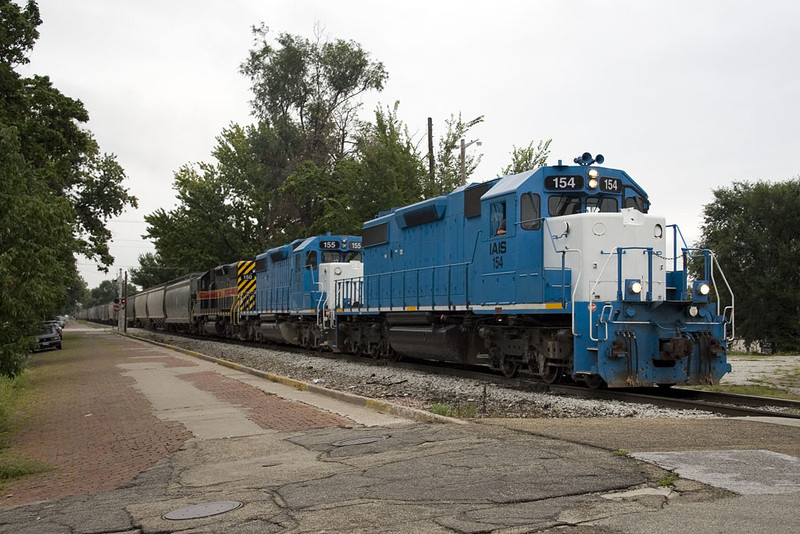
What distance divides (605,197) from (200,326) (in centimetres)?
3229

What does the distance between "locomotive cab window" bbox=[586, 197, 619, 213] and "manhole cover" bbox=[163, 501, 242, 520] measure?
910 cm

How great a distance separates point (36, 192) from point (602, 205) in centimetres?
1052

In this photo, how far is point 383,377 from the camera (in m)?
16.1

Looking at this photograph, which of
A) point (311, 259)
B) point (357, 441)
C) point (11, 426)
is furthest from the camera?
point (311, 259)

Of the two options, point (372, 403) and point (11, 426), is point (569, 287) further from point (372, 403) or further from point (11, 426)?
point (11, 426)

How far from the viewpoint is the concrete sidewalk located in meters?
4.80

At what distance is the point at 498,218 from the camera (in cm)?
1388

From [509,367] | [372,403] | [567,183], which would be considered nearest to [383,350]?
[509,367]

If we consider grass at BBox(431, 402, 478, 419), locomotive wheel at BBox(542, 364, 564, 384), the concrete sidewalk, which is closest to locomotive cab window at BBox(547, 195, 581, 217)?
locomotive wheel at BBox(542, 364, 564, 384)

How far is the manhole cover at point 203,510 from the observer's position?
17.8 feet

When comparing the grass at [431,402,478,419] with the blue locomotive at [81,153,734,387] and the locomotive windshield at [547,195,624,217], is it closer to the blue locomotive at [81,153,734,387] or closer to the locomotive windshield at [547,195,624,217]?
the blue locomotive at [81,153,734,387]

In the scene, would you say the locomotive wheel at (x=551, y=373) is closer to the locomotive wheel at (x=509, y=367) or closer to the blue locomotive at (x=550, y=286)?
the blue locomotive at (x=550, y=286)

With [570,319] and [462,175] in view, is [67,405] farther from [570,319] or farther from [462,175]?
[462,175]

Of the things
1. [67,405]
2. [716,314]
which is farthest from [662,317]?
[67,405]
